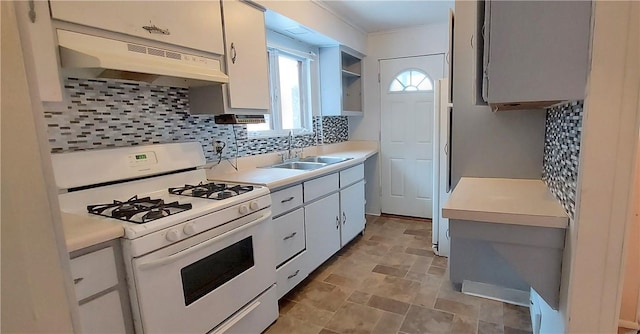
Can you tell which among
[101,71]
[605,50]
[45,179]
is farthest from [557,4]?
[101,71]

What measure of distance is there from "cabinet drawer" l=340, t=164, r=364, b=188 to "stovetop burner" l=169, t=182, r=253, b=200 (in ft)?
4.06

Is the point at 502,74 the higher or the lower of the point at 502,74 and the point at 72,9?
the lower

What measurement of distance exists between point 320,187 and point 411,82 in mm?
2080

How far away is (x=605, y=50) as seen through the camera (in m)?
0.94

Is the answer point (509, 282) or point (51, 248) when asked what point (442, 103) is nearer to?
point (509, 282)

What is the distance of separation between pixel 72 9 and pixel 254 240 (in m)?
1.32

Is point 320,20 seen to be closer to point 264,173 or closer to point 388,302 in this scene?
point 264,173

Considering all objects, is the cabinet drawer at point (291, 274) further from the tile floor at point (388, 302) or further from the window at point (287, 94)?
the window at point (287, 94)

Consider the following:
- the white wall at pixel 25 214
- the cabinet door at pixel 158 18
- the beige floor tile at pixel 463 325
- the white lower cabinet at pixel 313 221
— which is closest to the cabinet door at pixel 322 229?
the white lower cabinet at pixel 313 221

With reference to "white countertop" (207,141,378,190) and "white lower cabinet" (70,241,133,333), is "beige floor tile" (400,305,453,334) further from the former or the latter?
"white lower cabinet" (70,241,133,333)

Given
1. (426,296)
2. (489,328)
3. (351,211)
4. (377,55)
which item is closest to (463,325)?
(489,328)

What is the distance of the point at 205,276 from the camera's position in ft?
5.11

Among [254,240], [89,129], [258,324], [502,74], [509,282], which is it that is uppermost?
[502,74]

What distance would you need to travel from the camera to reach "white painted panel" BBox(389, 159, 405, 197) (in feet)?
13.5
